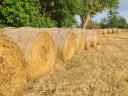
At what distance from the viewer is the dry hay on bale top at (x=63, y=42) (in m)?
10.3

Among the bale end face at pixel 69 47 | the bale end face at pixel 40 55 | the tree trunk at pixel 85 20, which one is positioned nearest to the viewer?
the bale end face at pixel 40 55

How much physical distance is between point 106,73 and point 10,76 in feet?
10.6

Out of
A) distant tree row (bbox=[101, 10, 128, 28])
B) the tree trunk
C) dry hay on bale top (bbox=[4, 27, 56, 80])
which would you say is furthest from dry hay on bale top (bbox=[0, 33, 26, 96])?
distant tree row (bbox=[101, 10, 128, 28])

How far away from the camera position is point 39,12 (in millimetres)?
23609

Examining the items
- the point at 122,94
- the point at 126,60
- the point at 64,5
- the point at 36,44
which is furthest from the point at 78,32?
the point at 64,5

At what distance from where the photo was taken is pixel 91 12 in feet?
158

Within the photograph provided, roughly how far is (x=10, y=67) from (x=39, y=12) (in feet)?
55.4

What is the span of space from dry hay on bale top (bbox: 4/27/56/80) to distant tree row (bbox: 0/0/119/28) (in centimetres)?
972

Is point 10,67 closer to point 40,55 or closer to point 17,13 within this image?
point 40,55

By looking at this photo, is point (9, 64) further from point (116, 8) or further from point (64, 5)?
point (116, 8)

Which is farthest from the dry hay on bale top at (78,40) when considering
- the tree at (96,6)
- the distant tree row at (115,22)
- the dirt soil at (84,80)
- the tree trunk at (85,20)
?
the distant tree row at (115,22)

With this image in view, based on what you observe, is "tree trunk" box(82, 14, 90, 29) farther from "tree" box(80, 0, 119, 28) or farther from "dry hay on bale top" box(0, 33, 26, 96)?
"dry hay on bale top" box(0, 33, 26, 96)

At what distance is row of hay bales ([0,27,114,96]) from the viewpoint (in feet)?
Result: 22.4

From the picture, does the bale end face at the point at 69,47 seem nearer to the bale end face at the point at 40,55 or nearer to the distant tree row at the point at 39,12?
the bale end face at the point at 40,55
